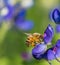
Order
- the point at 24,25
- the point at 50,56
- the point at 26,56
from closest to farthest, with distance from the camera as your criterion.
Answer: the point at 50,56, the point at 26,56, the point at 24,25

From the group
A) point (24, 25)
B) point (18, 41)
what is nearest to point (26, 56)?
point (18, 41)

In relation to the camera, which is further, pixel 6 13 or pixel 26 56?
pixel 6 13

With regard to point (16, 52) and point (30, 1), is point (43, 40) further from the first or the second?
point (30, 1)

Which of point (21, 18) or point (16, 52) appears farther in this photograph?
point (21, 18)

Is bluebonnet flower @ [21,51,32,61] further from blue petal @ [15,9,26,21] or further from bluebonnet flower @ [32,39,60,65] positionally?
bluebonnet flower @ [32,39,60,65]

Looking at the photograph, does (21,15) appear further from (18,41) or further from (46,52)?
(46,52)

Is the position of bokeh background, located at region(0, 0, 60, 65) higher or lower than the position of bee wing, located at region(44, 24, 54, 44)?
lower

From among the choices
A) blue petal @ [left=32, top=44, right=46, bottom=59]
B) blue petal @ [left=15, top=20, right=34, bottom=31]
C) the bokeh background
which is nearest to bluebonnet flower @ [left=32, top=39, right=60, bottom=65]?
blue petal @ [left=32, top=44, right=46, bottom=59]

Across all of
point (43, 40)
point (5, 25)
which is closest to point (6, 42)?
point (5, 25)
